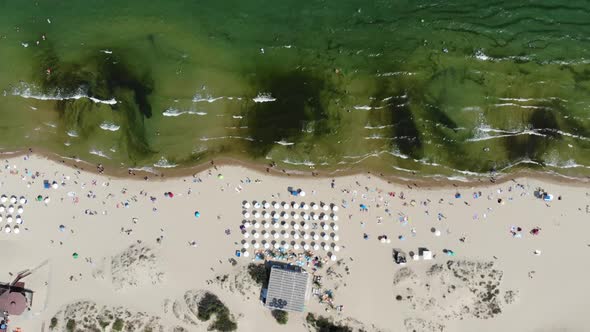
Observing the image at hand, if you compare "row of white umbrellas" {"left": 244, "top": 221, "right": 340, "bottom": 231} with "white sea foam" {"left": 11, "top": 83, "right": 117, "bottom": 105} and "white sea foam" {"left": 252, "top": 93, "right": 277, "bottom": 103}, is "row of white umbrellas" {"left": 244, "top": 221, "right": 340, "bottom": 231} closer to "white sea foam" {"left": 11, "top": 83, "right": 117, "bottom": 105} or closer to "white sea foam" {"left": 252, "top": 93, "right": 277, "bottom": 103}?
"white sea foam" {"left": 252, "top": 93, "right": 277, "bottom": 103}

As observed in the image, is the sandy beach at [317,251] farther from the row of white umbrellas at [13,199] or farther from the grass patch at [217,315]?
the grass patch at [217,315]

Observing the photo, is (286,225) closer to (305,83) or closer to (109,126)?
(305,83)

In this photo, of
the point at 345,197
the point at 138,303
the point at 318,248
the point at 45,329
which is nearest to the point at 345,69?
the point at 345,197

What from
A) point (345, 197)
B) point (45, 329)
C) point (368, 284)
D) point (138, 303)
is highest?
point (345, 197)

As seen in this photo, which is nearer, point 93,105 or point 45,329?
point 45,329

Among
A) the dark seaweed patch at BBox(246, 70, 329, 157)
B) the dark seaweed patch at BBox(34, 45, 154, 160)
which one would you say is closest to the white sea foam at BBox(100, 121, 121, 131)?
the dark seaweed patch at BBox(34, 45, 154, 160)

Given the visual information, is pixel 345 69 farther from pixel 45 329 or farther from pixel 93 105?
pixel 45 329
